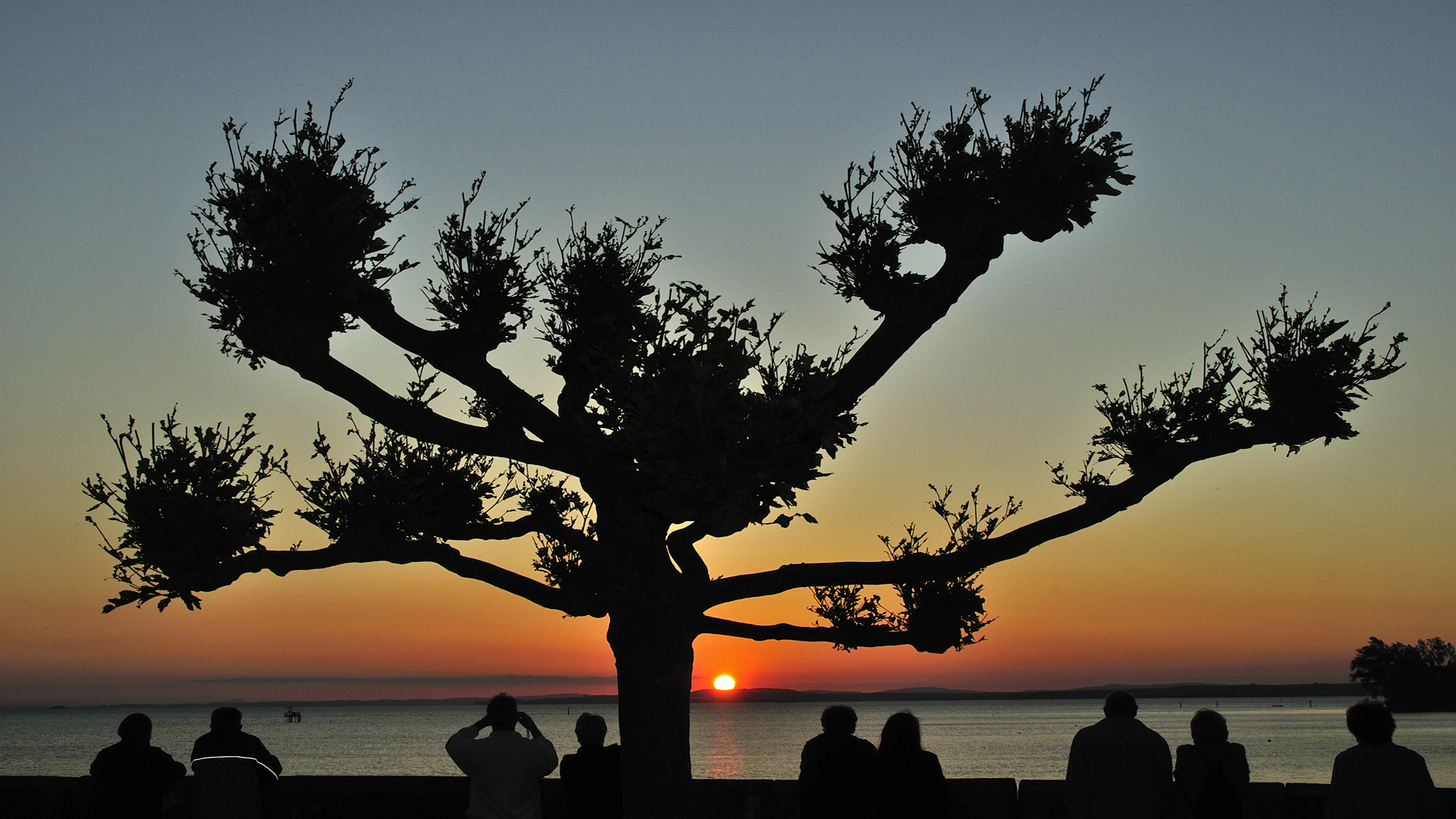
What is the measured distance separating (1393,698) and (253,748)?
167 metres

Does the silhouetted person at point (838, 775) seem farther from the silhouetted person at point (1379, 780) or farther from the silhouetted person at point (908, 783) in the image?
the silhouetted person at point (1379, 780)

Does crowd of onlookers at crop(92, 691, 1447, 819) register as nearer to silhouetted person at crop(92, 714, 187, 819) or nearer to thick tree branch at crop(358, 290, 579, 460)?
silhouetted person at crop(92, 714, 187, 819)

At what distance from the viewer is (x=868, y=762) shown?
692 centimetres

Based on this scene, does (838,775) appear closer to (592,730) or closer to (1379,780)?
(592,730)

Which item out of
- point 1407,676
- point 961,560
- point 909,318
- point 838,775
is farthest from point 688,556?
point 1407,676

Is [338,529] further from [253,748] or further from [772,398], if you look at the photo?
[772,398]

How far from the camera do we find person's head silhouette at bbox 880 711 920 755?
6.82 meters

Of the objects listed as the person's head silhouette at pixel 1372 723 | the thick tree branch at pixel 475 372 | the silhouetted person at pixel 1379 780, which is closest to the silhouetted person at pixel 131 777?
the thick tree branch at pixel 475 372

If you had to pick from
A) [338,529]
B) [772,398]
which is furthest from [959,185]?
[338,529]

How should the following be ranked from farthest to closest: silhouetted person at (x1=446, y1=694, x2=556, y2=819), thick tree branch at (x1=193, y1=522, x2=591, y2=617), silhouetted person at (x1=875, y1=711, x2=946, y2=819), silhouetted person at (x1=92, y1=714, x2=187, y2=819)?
thick tree branch at (x1=193, y1=522, x2=591, y2=617) < silhouetted person at (x1=92, y1=714, x2=187, y2=819) < silhouetted person at (x1=446, y1=694, x2=556, y2=819) < silhouetted person at (x1=875, y1=711, x2=946, y2=819)

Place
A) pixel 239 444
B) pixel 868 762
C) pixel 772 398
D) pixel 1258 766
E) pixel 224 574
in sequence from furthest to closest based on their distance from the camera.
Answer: pixel 1258 766 → pixel 239 444 → pixel 224 574 → pixel 772 398 → pixel 868 762

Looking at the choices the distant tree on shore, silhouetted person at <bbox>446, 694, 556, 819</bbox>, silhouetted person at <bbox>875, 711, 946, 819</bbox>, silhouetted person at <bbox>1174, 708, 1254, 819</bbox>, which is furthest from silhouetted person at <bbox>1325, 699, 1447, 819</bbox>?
the distant tree on shore

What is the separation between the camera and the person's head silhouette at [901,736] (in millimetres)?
6820

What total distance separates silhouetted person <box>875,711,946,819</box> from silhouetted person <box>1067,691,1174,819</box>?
1.15 m
